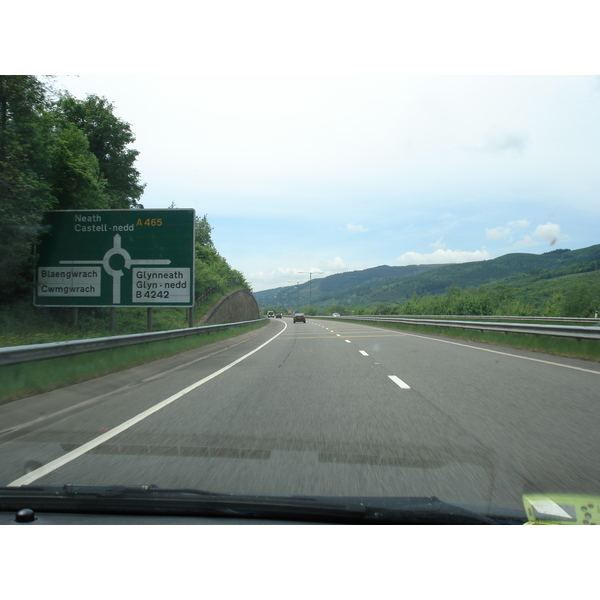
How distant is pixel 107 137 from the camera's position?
35.5 m

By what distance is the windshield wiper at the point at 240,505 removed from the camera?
326 cm

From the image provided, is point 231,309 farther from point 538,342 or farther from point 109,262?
point 538,342

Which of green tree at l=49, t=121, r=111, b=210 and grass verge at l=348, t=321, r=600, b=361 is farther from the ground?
green tree at l=49, t=121, r=111, b=210

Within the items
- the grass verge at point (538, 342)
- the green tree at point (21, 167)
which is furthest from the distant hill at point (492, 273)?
the green tree at point (21, 167)

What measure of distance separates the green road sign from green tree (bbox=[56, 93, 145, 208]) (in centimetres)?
1627

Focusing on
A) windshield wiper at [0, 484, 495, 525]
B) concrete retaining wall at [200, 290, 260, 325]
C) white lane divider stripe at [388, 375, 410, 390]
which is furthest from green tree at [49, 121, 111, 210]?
concrete retaining wall at [200, 290, 260, 325]

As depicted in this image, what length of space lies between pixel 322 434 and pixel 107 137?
34.9m

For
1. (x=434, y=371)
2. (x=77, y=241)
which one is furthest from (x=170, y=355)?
(x=434, y=371)

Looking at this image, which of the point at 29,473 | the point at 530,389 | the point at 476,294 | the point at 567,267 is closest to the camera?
the point at 29,473

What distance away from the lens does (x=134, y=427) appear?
634 centimetres

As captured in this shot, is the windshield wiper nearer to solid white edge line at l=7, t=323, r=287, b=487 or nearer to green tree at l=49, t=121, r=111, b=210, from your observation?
solid white edge line at l=7, t=323, r=287, b=487

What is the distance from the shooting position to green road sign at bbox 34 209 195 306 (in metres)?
17.8

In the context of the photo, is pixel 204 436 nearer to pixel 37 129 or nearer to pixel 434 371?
pixel 434 371

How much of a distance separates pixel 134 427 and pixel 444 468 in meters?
3.77
